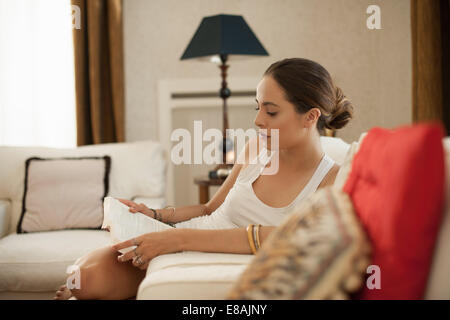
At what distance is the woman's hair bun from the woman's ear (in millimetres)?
65

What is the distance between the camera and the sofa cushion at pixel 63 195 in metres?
2.15

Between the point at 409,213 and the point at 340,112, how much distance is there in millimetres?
868

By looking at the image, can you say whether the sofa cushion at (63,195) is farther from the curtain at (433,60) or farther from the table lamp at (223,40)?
the curtain at (433,60)

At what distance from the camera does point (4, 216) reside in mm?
2238

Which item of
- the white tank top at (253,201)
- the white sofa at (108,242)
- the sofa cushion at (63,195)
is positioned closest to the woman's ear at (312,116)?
the white tank top at (253,201)

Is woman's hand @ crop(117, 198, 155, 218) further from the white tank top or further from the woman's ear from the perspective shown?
the woman's ear

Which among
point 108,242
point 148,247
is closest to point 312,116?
point 148,247

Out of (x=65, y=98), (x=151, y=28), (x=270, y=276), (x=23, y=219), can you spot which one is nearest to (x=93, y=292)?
(x=270, y=276)

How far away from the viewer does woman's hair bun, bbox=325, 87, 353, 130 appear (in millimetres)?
1512

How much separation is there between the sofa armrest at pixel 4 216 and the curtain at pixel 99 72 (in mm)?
805

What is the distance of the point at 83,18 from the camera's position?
2.99 m
